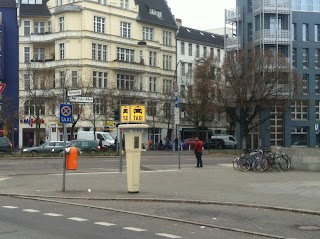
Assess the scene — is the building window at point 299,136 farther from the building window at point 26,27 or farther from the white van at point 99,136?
the building window at point 26,27

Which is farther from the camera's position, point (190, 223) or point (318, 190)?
point (318, 190)

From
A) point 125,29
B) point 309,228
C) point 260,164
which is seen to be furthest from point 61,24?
point 309,228

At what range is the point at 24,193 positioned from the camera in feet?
51.3

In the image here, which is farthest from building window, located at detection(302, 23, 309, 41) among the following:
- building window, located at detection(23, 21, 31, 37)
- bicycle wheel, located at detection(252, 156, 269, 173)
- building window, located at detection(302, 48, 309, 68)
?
bicycle wheel, located at detection(252, 156, 269, 173)

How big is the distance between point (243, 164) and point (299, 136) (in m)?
43.1

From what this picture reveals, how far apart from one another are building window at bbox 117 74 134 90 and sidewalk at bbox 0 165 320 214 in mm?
50210

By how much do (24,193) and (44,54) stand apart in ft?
193

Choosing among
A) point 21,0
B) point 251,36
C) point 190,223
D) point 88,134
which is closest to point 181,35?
point 251,36

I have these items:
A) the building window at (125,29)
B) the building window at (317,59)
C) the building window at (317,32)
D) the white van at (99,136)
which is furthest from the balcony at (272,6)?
the white van at (99,136)

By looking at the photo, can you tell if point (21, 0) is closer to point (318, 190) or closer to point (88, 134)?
point (88, 134)

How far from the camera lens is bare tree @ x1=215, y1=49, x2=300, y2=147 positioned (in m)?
51.7

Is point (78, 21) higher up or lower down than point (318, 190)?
higher up

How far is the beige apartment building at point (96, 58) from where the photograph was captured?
6411 centimetres

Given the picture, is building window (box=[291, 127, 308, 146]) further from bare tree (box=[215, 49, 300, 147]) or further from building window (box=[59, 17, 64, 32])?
building window (box=[59, 17, 64, 32])
